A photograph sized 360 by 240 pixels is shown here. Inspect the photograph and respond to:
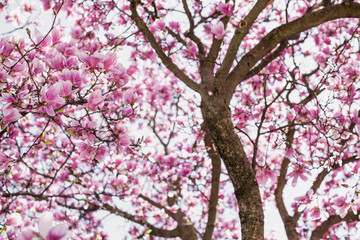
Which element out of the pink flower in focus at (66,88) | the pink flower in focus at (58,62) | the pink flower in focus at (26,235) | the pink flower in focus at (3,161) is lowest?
the pink flower in focus at (26,235)

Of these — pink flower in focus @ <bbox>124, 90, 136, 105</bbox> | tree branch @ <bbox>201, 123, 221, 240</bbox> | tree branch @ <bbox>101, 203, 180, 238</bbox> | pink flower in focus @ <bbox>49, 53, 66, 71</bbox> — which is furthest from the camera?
tree branch @ <bbox>101, 203, 180, 238</bbox>

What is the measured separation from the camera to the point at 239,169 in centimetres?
205

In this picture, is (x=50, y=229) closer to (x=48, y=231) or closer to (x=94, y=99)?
(x=48, y=231)

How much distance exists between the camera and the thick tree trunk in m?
1.93

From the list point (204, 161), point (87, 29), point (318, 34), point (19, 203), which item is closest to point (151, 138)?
point (204, 161)

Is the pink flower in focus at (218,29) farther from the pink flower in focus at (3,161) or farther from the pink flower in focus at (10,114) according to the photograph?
the pink flower in focus at (3,161)

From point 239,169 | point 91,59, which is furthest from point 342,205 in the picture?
point 91,59

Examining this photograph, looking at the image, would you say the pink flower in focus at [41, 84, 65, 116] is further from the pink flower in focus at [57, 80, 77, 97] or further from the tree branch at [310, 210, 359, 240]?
the tree branch at [310, 210, 359, 240]

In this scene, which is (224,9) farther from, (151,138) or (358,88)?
(151,138)

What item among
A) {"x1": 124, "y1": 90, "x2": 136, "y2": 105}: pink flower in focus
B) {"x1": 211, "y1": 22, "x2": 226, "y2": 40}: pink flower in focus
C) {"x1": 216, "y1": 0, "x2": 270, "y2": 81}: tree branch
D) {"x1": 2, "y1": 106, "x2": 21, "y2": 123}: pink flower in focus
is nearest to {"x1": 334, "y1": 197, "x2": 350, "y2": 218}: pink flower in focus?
{"x1": 216, "y1": 0, "x2": 270, "y2": 81}: tree branch

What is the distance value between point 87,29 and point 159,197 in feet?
10.4

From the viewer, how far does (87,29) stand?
444cm

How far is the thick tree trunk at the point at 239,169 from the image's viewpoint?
1929mm

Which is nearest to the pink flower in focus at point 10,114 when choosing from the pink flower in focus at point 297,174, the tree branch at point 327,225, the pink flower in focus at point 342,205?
the pink flower in focus at point 297,174
